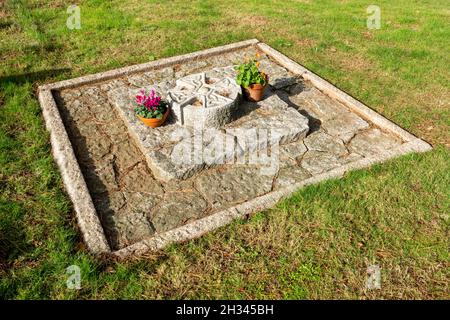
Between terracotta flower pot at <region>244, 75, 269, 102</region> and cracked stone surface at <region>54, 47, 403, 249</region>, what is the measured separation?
0.11 metres

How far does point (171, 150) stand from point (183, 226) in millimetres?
1259

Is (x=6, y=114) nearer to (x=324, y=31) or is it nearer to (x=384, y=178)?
(x=384, y=178)

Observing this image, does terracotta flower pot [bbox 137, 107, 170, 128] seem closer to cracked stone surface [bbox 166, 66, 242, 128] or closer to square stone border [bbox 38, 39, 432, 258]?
cracked stone surface [bbox 166, 66, 242, 128]

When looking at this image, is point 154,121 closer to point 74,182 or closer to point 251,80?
point 74,182

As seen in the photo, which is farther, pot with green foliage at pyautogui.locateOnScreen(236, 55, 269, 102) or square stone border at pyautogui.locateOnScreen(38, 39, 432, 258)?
pot with green foliage at pyautogui.locateOnScreen(236, 55, 269, 102)

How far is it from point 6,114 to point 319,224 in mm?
4648

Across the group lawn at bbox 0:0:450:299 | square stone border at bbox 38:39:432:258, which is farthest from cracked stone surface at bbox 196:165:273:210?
lawn at bbox 0:0:450:299

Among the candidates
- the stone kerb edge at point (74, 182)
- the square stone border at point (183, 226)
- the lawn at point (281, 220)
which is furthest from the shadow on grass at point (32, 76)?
the stone kerb edge at point (74, 182)

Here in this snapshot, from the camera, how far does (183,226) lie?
4016 millimetres

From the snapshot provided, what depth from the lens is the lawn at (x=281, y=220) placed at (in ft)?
11.5

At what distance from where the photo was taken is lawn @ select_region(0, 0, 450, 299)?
3.52m

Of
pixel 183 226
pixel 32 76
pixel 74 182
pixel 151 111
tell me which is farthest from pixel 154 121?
pixel 32 76
